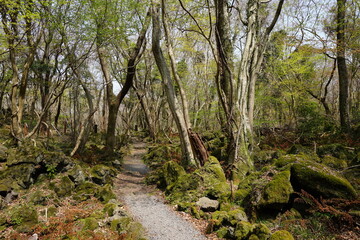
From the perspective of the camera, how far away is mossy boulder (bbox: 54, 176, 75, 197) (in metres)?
6.45

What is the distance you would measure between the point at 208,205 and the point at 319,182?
8.47 feet

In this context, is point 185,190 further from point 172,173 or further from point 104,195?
point 104,195

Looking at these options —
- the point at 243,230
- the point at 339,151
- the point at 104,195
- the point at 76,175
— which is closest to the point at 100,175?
the point at 76,175

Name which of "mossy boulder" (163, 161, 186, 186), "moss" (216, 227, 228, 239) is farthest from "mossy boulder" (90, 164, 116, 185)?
"moss" (216, 227, 228, 239)

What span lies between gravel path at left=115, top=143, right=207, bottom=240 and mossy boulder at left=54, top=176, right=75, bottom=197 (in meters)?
1.54

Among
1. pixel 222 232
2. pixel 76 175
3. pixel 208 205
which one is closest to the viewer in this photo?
pixel 222 232

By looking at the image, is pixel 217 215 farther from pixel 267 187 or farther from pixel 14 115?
pixel 14 115

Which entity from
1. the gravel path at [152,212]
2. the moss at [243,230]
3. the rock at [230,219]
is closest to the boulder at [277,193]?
the rock at [230,219]

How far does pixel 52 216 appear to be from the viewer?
5000 mm

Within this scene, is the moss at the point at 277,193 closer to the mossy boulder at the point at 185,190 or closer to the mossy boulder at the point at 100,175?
the mossy boulder at the point at 185,190

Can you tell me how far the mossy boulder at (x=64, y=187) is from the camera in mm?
6449

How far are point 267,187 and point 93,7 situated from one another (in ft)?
33.0

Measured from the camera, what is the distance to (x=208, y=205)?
5.62m

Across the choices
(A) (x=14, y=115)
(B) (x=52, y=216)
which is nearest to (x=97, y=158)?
(A) (x=14, y=115)
